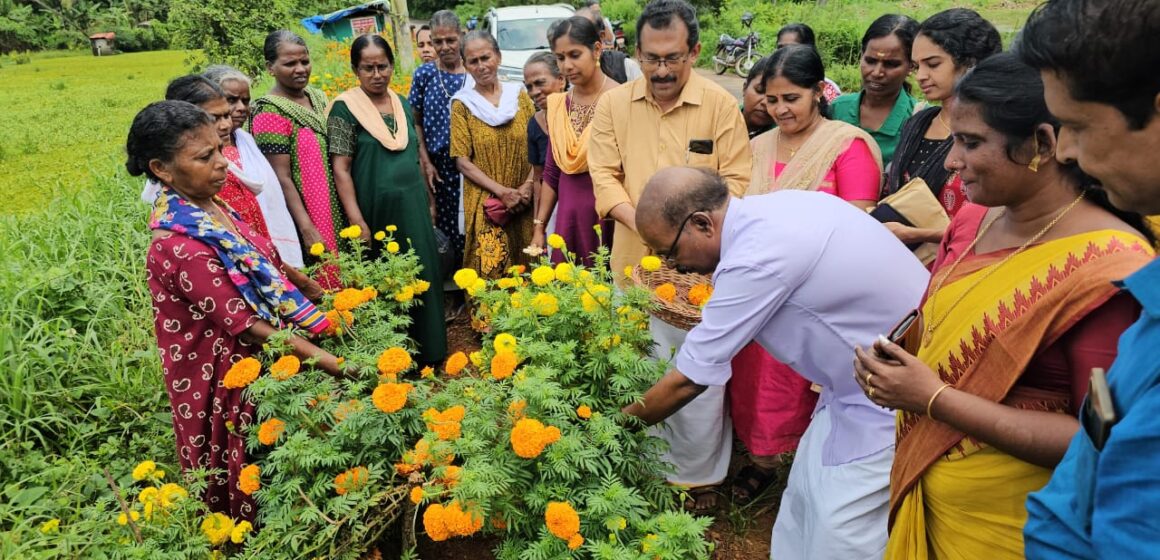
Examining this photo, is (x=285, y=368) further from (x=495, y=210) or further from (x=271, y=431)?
(x=495, y=210)

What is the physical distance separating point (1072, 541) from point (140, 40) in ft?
149

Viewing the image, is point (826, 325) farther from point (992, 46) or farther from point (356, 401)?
point (992, 46)

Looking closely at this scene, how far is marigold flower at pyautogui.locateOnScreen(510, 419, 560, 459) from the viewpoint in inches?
62.0

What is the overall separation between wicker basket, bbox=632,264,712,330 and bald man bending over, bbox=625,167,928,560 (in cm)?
34

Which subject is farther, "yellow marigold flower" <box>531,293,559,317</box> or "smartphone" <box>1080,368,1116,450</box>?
"yellow marigold flower" <box>531,293,559,317</box>

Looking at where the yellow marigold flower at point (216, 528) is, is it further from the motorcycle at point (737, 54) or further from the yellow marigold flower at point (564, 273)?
the motorcycle at point (737, 54)

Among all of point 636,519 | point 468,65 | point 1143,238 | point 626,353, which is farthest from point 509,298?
point 468,65

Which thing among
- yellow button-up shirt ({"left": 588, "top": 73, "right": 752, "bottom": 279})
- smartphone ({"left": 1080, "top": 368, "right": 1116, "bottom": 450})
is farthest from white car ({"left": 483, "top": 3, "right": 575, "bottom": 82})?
smartphone ({"left": 1080, "top": 368, "right": 1116, "bottom": 450})

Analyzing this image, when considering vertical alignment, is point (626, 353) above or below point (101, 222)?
above

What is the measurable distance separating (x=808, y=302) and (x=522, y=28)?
10.8 meters

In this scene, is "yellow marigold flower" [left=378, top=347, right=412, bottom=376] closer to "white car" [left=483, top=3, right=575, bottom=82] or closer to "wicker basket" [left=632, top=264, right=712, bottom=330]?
"wicker basket" [left=632, top=264, right=712, bottom=330]

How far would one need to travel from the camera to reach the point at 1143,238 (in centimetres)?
128

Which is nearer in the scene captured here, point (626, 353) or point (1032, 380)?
point (1032, 380)

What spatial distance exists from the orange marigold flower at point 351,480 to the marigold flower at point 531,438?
0.54m
